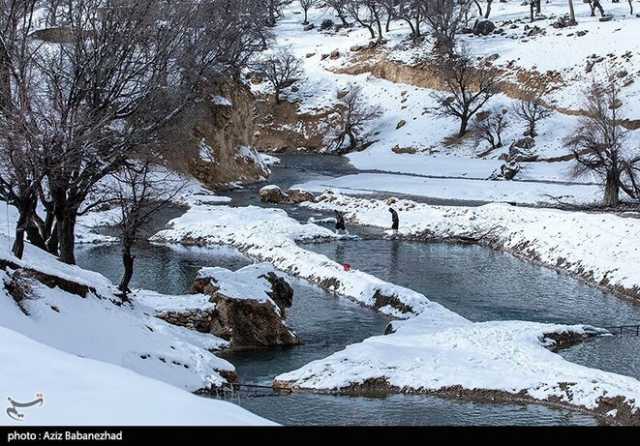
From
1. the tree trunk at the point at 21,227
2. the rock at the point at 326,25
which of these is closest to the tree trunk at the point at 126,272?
the tree trunk at the point at 21,227

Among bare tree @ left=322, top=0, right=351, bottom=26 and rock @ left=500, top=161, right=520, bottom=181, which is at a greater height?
bare tree @ left=322, top=0, right=351, bottom=26

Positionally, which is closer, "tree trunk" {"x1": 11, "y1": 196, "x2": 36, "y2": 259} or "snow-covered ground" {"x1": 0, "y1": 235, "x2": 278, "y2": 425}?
"snow-covered ground" {"x1": 0, "y1": 235, "x2": 278, "y2": 425}

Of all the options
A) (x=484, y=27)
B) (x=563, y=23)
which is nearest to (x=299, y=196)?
(x=563, y=23)

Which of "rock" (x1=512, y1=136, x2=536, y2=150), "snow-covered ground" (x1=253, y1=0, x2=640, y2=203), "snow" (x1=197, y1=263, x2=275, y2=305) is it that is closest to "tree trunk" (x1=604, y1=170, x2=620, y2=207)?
"snow-covered ground" (x1=253, y1=0, x2=640, y2=203)

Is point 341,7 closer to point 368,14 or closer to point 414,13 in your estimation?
point 368,14

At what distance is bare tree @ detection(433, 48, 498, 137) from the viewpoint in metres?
73.6

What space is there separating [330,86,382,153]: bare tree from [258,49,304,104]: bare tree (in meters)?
8.51

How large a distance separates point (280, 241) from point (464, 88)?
4370cm

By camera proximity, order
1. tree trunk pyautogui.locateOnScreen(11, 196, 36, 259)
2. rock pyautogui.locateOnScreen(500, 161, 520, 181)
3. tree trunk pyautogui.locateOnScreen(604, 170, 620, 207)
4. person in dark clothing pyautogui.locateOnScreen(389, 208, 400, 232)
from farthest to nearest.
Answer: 1. rock pyautogui.locateOnScreen(500, 161, 520, 181)
2. tree trunk pyautogui.locateOnScreen(604, 170, 620, 207)
3. person in dark clothing pyautogui.locateOnScreen(389, 208, 400, 232)
4. tree trunk pyautogui.locateOnScreen(11, 196, 36, 259)

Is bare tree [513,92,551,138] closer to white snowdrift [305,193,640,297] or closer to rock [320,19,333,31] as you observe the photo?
white snowdrift [305,193,640,297]

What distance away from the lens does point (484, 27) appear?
294 ft

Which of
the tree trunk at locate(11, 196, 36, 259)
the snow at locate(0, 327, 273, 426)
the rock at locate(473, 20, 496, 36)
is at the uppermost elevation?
the rock at locate(473, 20, 496, 36)

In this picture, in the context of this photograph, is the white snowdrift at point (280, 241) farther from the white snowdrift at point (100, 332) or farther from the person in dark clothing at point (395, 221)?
the white snowdrift at point (100, 332)

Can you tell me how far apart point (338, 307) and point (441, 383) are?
9129 millimetres
